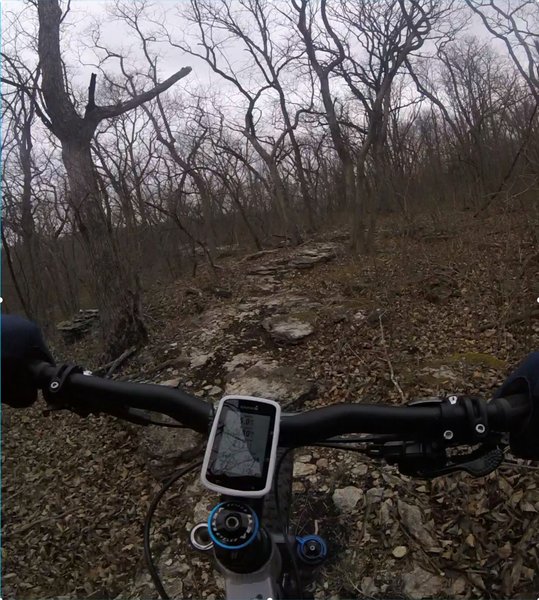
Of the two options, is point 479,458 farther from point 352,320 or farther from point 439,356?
point 352,320

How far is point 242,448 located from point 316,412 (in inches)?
9.7

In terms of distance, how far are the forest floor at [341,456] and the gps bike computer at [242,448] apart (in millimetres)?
966

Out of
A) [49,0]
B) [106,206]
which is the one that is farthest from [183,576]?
[49,0]

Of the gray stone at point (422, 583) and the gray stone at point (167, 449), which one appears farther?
the gray stone at point (167, 449)

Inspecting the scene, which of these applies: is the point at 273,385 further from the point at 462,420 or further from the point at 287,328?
the point at 462,420

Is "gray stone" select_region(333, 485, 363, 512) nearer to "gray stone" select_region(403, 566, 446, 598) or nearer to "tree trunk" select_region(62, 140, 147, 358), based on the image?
"gray stone" select_region(403, 566, 446, 598)

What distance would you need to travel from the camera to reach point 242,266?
1336 cm

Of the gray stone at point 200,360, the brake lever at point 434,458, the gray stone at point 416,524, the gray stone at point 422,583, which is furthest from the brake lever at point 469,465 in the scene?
the gray stone at point 200,360

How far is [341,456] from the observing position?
3789 millimetres

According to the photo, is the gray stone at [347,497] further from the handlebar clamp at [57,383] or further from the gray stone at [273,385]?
the handlebar clamp at [57,383]

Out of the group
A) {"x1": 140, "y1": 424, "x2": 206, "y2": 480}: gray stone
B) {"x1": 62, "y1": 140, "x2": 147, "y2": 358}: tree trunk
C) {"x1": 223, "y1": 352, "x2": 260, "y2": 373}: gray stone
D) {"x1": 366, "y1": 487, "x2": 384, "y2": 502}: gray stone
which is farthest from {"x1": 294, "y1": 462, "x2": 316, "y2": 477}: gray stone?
{"x1": 62, "y1": 140, "x2": 147, "y2": 358}: tree trunk

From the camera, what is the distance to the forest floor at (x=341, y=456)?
2.84m

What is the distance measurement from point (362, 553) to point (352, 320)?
3.79m

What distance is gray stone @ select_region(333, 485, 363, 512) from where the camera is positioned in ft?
10.8
